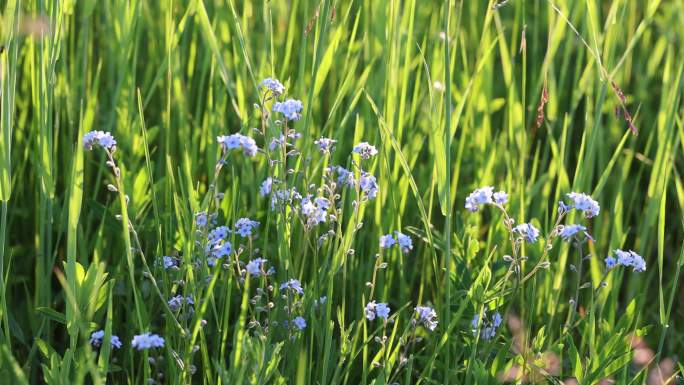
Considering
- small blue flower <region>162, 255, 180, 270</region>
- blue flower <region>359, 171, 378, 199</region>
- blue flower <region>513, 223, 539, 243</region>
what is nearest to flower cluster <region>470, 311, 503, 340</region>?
blue flower <region>513, 223, 539, 243</region>

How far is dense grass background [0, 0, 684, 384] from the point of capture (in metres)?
1.47

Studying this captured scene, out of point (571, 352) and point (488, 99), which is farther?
point (488, 99)

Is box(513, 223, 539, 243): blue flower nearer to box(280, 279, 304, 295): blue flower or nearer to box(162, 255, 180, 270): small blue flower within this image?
box(280, 279, 304, 295): blue flower

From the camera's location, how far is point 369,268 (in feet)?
5.82

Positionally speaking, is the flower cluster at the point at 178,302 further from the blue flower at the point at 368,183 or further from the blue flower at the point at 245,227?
the blue flower at the point at 368,183

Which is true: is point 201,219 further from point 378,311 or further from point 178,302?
point 378,311

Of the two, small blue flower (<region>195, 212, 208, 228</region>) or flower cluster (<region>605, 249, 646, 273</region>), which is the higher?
small blue flower (<region>195, 212, 208, 228</region>)

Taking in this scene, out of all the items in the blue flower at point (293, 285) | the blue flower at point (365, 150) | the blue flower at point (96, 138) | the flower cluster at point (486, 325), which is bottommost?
the flower cluster at point (486, 325)

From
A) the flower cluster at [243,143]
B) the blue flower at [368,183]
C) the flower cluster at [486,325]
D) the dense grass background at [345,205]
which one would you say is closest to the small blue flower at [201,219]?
the dense grass background at [345,205]

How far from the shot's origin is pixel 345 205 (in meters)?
1.89

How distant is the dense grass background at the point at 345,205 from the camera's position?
1.47m

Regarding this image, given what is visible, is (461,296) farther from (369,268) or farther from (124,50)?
(124,50)

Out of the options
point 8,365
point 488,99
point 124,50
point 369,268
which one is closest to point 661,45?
point 488,99

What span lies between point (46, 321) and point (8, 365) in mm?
355
